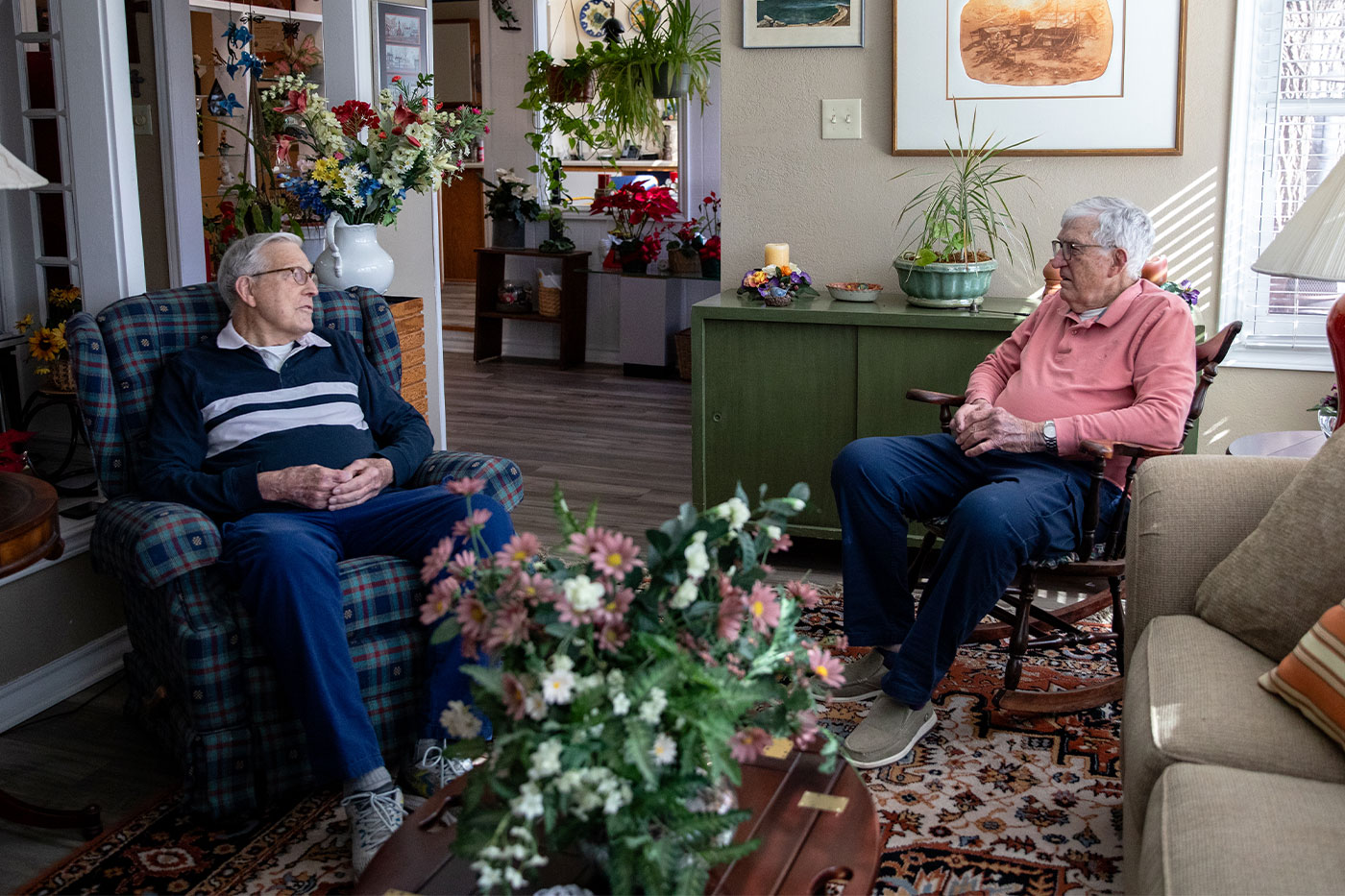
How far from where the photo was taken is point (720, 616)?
139cm

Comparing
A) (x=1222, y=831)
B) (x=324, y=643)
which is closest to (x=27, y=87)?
(x=324, y=643)

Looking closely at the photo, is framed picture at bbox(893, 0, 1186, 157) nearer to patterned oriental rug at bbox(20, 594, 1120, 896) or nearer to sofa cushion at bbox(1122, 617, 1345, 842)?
patterned oriental rug at bbox(20, 594, 1120, 896)

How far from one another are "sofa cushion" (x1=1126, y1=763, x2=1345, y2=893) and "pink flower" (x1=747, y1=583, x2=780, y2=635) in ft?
1.87

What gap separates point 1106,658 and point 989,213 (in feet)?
4.48

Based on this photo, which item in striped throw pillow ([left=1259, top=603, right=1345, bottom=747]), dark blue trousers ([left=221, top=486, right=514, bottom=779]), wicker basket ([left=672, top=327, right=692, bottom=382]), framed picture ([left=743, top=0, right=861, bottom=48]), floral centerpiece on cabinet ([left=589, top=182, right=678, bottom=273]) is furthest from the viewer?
floral centerpiece on cabinet ([left=589, top=182, right=678, bottom=273])

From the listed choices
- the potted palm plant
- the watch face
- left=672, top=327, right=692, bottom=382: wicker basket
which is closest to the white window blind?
the potted palm plant

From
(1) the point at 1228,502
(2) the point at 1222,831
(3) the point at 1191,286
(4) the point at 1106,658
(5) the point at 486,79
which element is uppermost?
(5) the point at 486,79

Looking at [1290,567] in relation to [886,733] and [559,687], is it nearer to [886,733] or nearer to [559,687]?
[886,733]

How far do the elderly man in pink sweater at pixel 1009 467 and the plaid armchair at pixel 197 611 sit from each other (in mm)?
843

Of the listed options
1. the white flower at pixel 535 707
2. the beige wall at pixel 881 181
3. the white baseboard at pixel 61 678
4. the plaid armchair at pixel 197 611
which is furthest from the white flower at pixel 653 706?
the beige wall at pixel 881 181

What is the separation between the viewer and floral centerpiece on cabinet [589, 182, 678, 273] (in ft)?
21.0

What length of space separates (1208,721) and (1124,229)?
4.48 feet

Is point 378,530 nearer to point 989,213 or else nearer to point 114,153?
point 114,153

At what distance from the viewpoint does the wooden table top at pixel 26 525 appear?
78.2 inches
